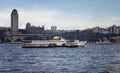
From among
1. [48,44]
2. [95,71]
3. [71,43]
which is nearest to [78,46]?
[71,43]

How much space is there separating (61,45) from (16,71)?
102 m

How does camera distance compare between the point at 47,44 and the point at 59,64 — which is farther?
the point at 47,44

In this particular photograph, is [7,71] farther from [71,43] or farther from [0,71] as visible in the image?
[71,43]

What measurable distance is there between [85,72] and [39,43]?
101066 mm

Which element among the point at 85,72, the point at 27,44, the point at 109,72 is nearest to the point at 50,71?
the point at 85,72

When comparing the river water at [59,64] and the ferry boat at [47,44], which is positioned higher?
the ferry boat at [47,44]

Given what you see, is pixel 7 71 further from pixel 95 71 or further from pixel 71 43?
pixel 71 43

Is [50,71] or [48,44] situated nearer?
[50,71]

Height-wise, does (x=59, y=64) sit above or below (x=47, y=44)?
below

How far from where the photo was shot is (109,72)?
124 ft

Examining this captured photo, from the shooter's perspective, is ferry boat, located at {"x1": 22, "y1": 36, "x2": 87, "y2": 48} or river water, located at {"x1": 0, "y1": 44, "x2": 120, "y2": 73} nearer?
river water, located at {"x1": 0, "y1": 44, "x2": 120, "y2": 73}

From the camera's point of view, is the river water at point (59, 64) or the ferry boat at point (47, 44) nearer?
the river water at point (59, 64)

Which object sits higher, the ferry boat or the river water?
the ferry boat

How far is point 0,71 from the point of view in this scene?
38.3 metres
